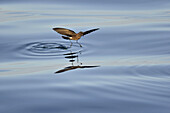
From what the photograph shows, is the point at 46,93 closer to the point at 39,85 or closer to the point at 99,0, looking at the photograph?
the point at 39,85

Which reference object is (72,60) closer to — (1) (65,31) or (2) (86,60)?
(2) (86,60)

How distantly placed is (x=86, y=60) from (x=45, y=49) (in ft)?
3.21

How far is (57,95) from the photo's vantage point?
14.4 ft

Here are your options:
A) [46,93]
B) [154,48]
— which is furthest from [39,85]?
[154,48]

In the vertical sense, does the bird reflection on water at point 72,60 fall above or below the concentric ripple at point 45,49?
below

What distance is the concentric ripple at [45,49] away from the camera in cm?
632

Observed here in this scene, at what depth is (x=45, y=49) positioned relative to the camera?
6.60 m

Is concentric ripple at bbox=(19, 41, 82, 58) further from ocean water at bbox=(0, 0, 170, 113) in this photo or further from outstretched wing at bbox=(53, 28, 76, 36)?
outstretched wing at bbox=(53, 28, 76, 36)

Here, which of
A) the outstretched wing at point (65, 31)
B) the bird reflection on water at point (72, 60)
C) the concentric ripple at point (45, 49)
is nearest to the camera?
the bird reflection on water at point (72, 60)

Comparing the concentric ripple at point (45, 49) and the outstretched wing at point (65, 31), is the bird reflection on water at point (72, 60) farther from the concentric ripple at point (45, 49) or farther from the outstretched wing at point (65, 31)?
the outstretched wing at point (65, 31)

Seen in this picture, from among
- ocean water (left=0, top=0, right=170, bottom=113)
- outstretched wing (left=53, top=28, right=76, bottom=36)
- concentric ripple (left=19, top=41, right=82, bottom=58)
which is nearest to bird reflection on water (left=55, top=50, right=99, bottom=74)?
ocean water (left=0, top=0, right=170, bottom=113)

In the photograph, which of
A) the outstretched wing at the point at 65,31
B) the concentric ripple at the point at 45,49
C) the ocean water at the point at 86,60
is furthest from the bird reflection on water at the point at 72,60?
the outstretched wing at the point at 65,31

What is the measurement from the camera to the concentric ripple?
632 cm

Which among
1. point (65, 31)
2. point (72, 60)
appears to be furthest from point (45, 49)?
point (72, 60)
